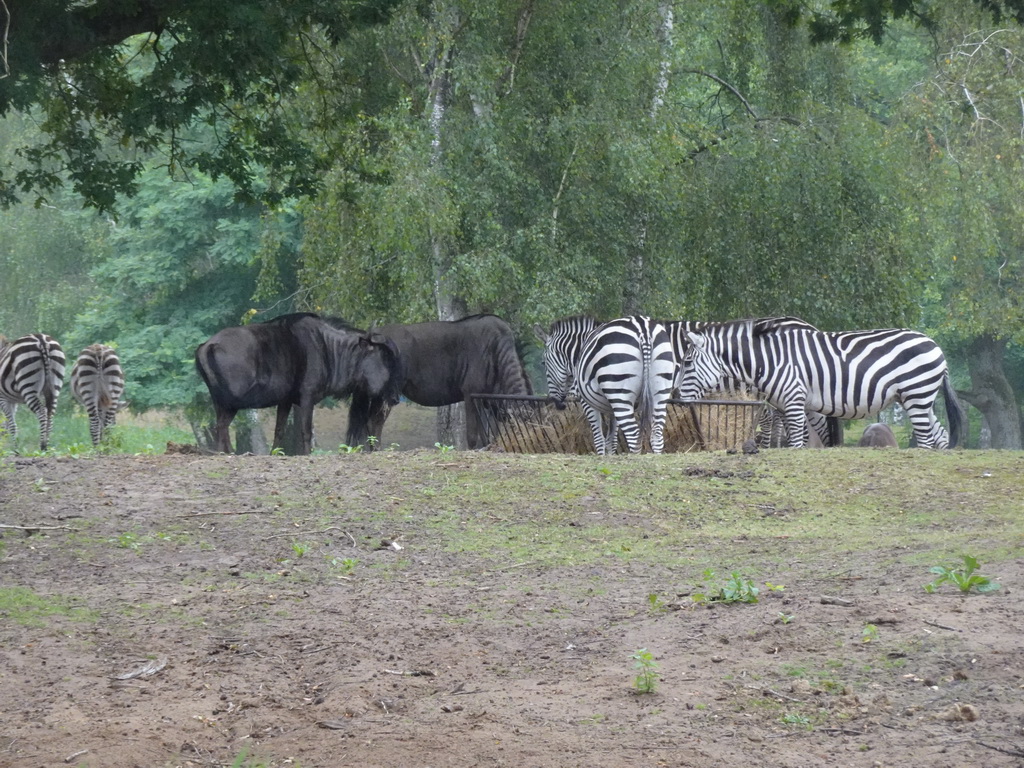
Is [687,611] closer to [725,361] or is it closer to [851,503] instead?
[851,503]

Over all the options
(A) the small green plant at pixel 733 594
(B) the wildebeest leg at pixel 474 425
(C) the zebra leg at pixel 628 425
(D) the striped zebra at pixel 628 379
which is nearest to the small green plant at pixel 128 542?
(A) the small green plant at pixel 733 594

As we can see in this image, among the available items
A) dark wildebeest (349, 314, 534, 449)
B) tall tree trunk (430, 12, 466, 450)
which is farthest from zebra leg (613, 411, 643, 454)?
tall tree trunk (430, 12, 466, 450)

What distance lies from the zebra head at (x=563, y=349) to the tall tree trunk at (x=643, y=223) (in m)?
3.25

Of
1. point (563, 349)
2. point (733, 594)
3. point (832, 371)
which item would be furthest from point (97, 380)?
point (733, 594)

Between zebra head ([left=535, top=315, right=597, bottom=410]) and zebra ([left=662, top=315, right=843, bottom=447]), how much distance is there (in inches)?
53.3

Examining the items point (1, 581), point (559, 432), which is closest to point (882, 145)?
point (559, 432)

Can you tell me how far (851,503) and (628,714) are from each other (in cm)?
592

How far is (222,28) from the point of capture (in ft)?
26.4

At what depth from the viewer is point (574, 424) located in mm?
16969

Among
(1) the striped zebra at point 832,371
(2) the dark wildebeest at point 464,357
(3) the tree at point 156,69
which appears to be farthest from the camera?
(2) the dark wildebeest at point 464,357

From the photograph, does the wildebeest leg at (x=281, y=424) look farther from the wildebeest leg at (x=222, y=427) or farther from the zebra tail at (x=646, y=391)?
the zebra tail at (x=646, y=391)

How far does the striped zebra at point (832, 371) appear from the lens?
620 inches

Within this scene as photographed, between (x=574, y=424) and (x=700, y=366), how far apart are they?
6.67ft

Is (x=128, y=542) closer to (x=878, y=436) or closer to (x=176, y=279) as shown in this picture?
(x=878, y=436)
